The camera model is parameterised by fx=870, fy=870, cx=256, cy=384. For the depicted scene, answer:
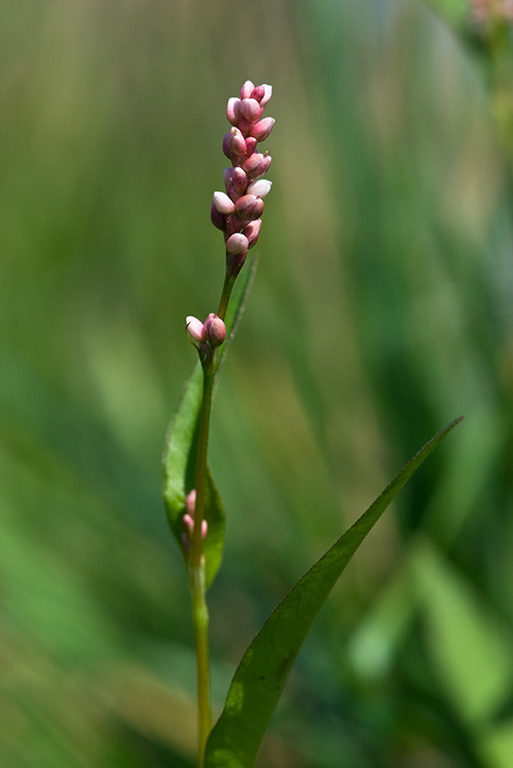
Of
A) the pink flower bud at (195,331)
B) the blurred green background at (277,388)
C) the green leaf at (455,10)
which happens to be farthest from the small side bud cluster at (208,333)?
the green leaf at (455,10)

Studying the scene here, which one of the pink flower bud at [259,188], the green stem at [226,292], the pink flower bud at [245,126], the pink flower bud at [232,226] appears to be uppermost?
the pink flower bud at [245,126]

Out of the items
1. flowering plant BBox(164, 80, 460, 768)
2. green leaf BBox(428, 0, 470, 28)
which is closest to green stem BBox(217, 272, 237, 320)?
flowering plant BBox(164, 80, 460, 768)

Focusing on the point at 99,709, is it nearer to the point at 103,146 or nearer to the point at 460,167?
the point at 460,167

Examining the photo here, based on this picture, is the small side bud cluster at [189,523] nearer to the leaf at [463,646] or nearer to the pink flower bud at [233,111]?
the pink flower bud at [233,111]

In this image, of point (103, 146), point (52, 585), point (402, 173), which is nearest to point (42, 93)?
point (103, 146)

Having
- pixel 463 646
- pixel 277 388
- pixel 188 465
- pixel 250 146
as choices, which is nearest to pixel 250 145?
pixel 250 146

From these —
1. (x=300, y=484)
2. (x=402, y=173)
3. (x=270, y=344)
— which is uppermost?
(x=402, y=173)

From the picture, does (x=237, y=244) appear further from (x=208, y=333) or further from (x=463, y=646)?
(x=463, y=646)
